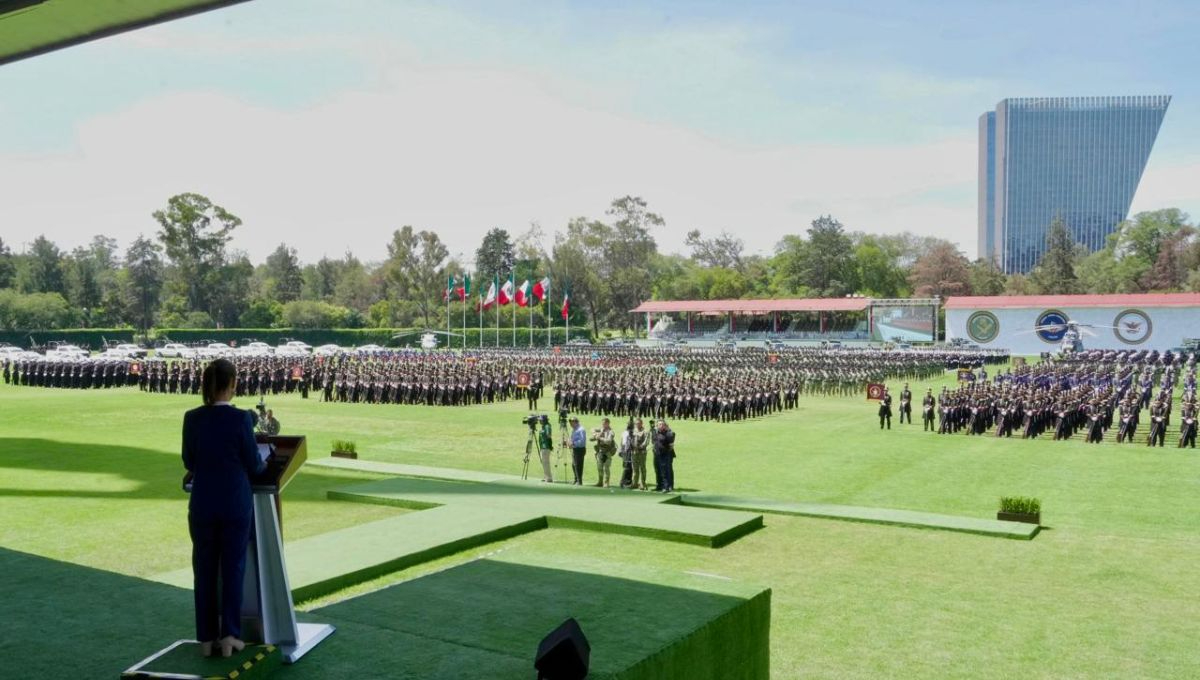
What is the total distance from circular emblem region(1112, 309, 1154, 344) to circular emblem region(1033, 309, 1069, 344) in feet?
9.13

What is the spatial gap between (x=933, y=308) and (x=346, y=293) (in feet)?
206

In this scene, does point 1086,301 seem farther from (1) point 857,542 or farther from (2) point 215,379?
(2) point 215,379

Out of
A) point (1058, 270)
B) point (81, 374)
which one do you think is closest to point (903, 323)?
point (1058, 270)

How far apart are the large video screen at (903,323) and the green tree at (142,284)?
60867 millimetres

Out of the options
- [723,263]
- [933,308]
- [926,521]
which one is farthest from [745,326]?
[926,521]

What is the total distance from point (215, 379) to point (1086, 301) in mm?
60954

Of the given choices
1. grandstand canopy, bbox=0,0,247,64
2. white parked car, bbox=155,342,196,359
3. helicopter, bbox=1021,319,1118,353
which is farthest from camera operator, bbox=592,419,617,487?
helicopter, bbox=1021,319,1118,353

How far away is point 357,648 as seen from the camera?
13.7 ft

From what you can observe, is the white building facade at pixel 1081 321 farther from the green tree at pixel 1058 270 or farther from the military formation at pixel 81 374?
the military formation at pixel 81 374

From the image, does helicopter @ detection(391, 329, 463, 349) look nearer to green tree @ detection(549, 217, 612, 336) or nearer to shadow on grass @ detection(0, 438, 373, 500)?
green tree @ detection(549, 217, 612, 336)

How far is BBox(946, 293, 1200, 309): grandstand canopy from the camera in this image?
53469 millimetres

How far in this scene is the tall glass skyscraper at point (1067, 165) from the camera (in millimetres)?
156875

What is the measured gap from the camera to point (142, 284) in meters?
79.0

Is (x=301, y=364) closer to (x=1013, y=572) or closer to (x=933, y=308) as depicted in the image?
(x=1013, y=572)
